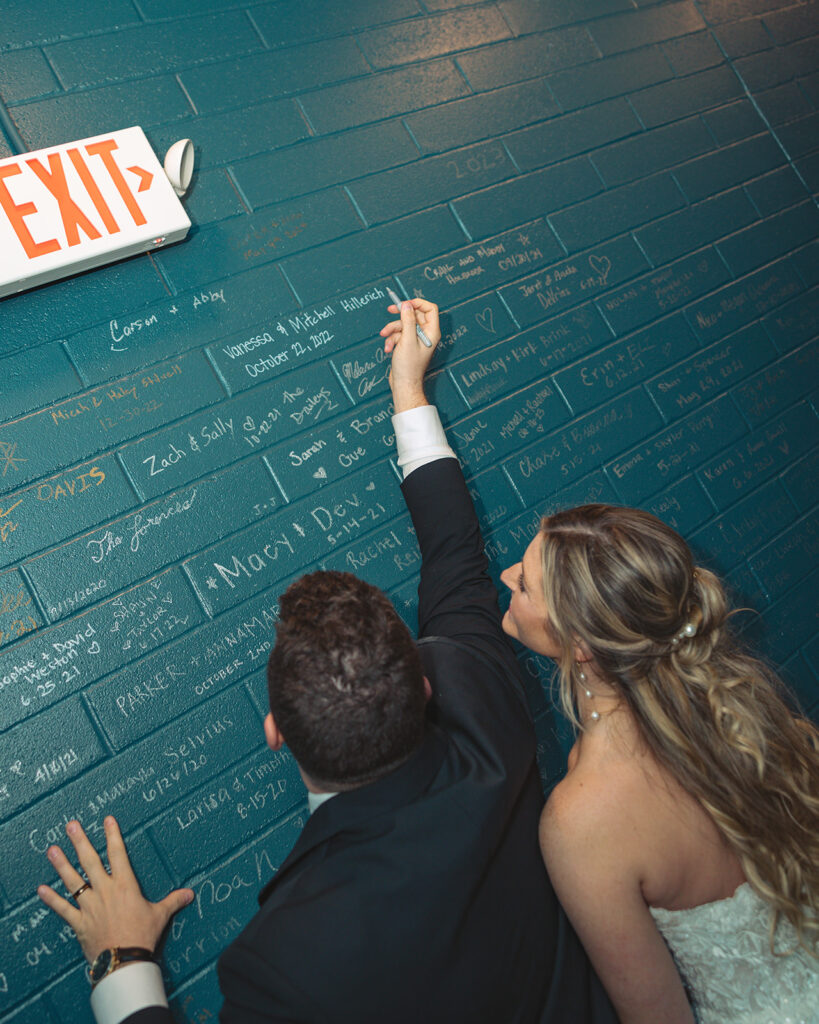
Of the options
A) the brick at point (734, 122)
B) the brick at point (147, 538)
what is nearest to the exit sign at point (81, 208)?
the brick at point (147, 538)

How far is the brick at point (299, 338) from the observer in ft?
6.56

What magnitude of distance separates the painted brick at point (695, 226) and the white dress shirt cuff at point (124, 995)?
2727 millimetres

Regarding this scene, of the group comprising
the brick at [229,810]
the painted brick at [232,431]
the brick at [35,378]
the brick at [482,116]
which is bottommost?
the brick at [229,810]

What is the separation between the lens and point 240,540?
1903 millimetres

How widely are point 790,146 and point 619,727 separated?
2949 millimetres

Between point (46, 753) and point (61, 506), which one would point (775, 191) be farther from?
point (46, 753)

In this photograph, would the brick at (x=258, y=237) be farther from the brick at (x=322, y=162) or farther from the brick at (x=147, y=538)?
the brick at (x=147, y=538)

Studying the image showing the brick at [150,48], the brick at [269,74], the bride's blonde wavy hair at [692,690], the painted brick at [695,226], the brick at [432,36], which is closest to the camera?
the bride's blonde wavy hair at [692,690]

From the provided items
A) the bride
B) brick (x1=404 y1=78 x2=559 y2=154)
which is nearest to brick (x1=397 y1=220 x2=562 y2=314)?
brick (x1=404 y1=78 x2=559 y2=154)

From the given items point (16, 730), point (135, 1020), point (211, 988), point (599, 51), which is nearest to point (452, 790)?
point (135, 1020)

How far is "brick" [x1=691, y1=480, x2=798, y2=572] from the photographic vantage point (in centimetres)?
260

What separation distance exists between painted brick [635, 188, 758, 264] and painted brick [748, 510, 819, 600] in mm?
1168

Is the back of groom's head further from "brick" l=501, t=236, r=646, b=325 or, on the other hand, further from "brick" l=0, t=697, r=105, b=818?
"brick" l=501, t=236, r=646, b=325

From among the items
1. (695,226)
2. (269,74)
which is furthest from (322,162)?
(695,226)
